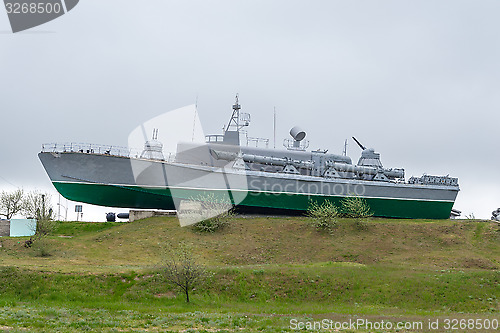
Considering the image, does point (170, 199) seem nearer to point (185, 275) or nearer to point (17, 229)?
point (17, 229)

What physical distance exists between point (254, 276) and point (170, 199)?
22.1 meters

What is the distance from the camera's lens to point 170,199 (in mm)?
53375

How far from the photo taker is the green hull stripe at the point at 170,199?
51781 millimetres

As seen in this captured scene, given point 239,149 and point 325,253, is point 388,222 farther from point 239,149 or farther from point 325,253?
point 239,149

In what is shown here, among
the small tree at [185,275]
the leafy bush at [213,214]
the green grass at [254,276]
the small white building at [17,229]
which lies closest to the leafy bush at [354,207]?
the green grass at [254,276]

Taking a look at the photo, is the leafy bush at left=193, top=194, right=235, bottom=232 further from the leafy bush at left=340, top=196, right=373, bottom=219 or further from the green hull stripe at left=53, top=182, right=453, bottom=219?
the leafy bush at left=340, top=196, right=373, bottom=219

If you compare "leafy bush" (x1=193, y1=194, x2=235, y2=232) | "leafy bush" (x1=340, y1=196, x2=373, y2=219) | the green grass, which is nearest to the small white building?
the green grass

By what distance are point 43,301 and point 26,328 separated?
9260mm

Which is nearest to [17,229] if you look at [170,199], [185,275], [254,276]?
[170,199]

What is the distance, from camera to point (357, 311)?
26.8 metres

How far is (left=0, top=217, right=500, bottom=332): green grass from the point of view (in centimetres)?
2386

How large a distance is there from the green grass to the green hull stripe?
9.68 ft

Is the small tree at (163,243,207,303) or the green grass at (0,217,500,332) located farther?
the small tree at (163,243,207,303)

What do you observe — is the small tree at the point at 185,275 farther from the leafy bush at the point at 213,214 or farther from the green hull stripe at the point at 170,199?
the green hull stripe at the point at 170,199
